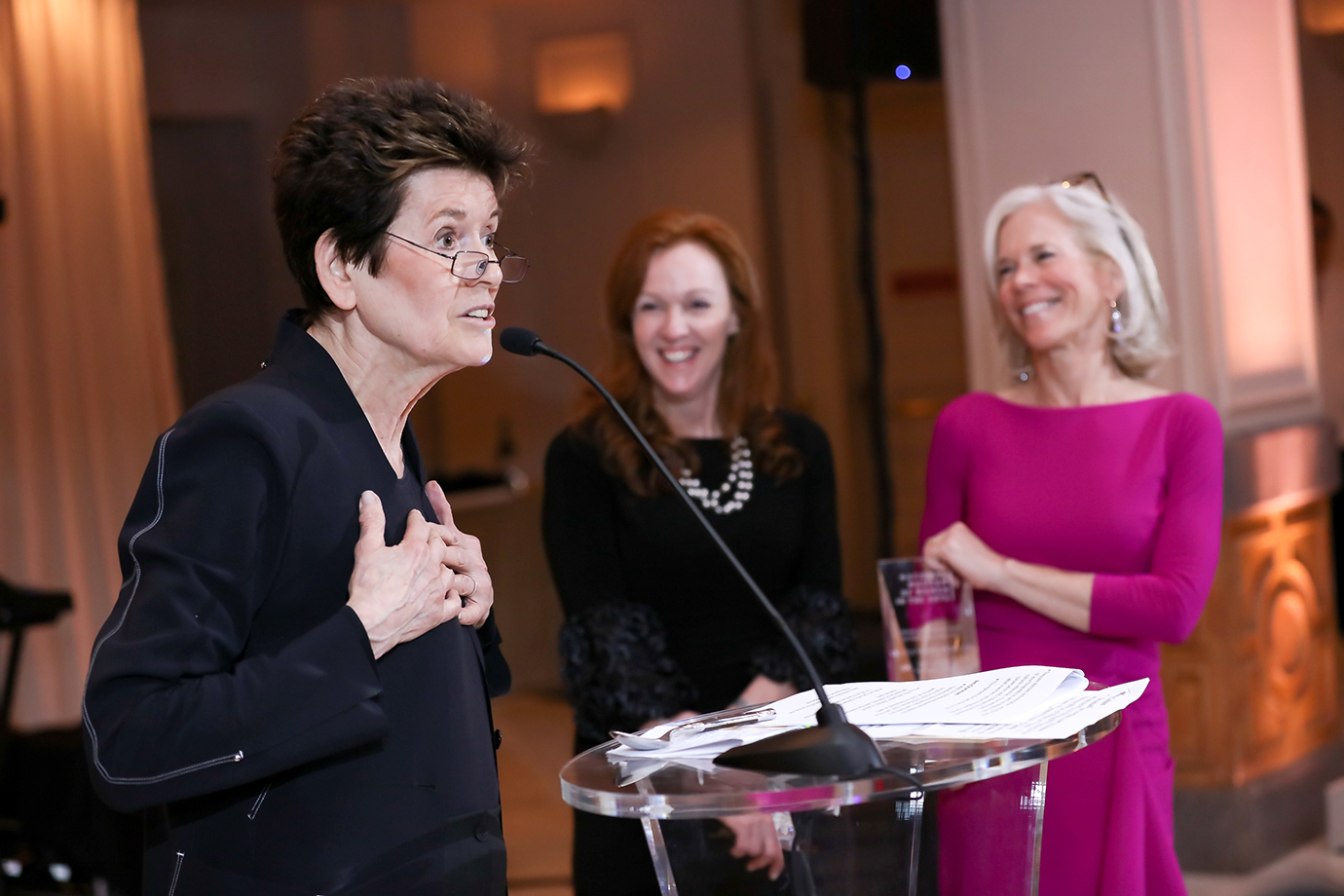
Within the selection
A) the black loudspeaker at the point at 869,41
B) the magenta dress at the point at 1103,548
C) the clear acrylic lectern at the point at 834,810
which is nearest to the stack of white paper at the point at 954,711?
the clear acrylic lectern at the point at 834,810

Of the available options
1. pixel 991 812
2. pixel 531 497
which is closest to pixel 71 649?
pixel 531 497

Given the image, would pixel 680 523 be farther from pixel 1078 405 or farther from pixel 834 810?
pixel 834 810

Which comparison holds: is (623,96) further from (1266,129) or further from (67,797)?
(67,797)

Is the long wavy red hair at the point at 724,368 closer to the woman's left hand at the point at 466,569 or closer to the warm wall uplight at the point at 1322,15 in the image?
the woman's left hand at the point at 466,569

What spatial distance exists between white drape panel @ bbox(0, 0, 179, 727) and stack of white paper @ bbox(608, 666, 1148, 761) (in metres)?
3.56

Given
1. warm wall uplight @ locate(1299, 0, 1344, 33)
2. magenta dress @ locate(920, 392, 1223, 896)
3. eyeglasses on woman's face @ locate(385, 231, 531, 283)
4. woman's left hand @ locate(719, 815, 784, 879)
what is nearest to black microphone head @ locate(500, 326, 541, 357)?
eyeglasses on woman's face @ locate(385, 231, 531, 283)

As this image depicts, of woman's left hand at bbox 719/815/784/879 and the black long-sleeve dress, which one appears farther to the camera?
the black long-sleeve dress

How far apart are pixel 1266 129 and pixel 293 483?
3.25m

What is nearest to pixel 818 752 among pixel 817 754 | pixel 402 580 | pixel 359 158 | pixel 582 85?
pixel 817 754

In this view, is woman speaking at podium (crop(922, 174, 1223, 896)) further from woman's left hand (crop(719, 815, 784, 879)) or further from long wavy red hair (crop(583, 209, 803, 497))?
woman's left hand (crop(719, 815, 784, 879))

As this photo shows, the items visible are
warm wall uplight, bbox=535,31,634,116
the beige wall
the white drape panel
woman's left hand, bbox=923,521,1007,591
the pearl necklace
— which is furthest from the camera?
warm wall uplight, bbox=535,31,634,116

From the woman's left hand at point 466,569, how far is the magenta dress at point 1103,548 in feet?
3.29

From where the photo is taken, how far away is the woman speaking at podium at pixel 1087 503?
194 cm

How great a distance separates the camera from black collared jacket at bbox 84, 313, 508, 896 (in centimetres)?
115
